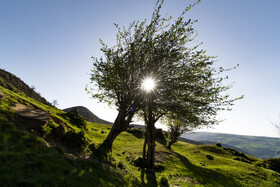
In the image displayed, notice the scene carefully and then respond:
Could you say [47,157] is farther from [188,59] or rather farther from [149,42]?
[188,59]

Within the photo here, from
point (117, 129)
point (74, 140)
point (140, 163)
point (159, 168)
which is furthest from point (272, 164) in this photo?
point (74, 140)

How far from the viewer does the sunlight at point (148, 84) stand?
60.4 ft

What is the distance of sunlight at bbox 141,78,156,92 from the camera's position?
18.4m

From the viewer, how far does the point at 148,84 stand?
751 inches

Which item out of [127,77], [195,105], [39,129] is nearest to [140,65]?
[127,77]

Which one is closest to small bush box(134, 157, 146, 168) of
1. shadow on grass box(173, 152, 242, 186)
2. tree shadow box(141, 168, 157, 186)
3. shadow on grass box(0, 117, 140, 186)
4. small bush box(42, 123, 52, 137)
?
tree shadow box(141, 168, 157, 186)

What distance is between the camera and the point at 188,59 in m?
17.3

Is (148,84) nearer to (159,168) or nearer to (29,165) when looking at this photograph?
(159,168)

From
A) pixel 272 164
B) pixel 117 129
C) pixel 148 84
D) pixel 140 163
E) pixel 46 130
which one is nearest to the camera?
pixel 46 130

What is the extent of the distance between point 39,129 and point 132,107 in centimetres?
1133

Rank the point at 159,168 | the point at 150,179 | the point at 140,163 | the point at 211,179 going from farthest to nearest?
the point at 211,179, the point at 140,163, the point at 159,168, the point at 150,179

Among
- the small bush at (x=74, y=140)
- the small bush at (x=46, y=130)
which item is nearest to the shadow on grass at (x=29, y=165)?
the small bush at (x=46, y=130)

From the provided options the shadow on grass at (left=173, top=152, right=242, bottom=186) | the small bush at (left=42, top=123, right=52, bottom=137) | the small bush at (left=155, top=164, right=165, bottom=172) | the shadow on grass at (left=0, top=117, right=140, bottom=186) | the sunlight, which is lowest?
the shadow on grass at (left=173, top=152, right=242, bottom=186)

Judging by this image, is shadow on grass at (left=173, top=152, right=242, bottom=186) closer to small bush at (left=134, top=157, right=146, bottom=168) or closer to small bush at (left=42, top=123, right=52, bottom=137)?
small bush at (left=134, top=157, right=146, bottom=168)
